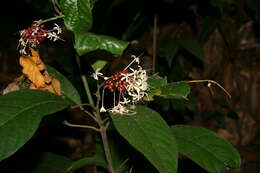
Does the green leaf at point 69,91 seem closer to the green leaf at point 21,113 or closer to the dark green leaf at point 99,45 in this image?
the green leaf at point 21,113

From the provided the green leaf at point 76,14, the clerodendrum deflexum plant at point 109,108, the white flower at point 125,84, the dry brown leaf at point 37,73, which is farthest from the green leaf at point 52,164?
the green leaf at point 76,14

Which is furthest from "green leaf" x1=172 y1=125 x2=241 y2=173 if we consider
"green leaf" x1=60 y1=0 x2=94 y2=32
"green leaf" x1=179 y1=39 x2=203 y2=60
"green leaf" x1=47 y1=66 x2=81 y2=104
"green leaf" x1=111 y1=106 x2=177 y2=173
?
"green leaf" x1=179 y1=39 x2=203 y2=60

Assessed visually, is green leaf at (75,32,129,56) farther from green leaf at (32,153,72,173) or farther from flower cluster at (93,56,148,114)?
green leaf at (32,153,72,173)

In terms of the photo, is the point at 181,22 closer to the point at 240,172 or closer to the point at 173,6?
the point at 173,6

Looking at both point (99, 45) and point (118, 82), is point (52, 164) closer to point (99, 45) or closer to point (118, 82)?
point (118, 82)

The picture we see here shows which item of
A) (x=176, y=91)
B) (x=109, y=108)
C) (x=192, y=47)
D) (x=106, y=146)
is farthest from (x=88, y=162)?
(x=192, y=47)

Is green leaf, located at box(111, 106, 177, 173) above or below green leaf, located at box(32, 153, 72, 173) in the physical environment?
above

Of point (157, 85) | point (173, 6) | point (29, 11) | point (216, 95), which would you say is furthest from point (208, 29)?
point (157, 85)

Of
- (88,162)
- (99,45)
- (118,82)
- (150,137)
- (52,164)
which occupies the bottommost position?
(52,164)

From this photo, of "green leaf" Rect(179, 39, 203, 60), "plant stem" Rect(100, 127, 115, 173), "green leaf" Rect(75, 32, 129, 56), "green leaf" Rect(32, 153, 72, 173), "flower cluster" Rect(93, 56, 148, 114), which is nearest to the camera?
"green leaf" Rect(75, 32, 129, 56)
